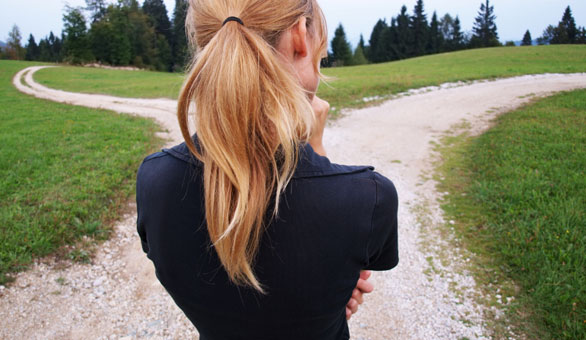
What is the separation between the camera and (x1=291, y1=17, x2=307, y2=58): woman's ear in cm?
107

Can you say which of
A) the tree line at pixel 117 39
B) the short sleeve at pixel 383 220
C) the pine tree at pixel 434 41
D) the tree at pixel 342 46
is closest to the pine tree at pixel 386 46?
the pine tree at pixel 434 41

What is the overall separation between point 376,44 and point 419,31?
969cm

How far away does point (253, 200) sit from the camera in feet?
2.87

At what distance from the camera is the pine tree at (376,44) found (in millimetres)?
69312

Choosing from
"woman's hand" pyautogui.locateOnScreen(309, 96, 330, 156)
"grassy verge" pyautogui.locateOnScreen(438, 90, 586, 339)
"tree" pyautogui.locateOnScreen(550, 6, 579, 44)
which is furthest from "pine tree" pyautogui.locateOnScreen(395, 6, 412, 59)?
"woman's hand" pyautogui.locateOnScreen(309, 96, 330, 156)

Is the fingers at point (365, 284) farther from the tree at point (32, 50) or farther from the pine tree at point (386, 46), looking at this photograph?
the tree at point (32, 50)

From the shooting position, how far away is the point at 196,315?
42.0 inches

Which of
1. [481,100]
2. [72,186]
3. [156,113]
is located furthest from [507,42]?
[72,186]

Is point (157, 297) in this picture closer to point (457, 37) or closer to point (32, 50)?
point (457, 37)

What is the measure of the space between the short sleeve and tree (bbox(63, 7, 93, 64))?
60.0 meters

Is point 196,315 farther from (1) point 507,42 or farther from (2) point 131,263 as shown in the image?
(1) point 507,42

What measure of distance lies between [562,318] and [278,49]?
3173mm

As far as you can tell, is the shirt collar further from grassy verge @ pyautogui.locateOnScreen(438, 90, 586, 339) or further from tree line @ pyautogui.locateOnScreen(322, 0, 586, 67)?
tree line @ pyautogui.locateOnScreen(322, 0, 586, 67)

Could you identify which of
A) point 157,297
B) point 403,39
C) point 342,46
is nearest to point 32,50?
point 342,46
